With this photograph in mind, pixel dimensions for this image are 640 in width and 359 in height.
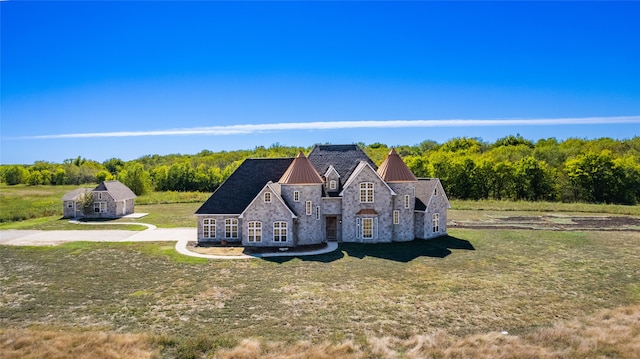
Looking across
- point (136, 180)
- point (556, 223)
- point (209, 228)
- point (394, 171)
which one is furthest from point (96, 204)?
point (556, 223)

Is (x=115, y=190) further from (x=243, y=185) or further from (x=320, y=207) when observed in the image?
(x=320, y=207)

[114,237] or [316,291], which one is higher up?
[114,237]

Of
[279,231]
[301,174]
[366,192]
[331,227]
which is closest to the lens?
[279,231]

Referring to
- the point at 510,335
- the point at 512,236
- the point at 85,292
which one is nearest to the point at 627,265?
the point at 512,236

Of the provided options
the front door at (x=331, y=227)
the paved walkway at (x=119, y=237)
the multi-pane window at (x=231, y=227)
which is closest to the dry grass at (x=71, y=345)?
the paved walkway at (x=119, y=237)

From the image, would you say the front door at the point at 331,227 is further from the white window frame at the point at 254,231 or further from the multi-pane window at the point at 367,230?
the white window frame at the point at 254,231

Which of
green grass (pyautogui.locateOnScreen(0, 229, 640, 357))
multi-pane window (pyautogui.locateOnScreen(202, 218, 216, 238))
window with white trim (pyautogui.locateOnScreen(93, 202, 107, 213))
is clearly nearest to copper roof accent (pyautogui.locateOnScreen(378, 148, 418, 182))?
green grass (pyautogui.locateOnScreen(0, 229, 640, 357))

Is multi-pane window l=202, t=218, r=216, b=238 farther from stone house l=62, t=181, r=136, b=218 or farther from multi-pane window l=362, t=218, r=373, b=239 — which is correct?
stone house l=62, t=181, r=136, b=218
